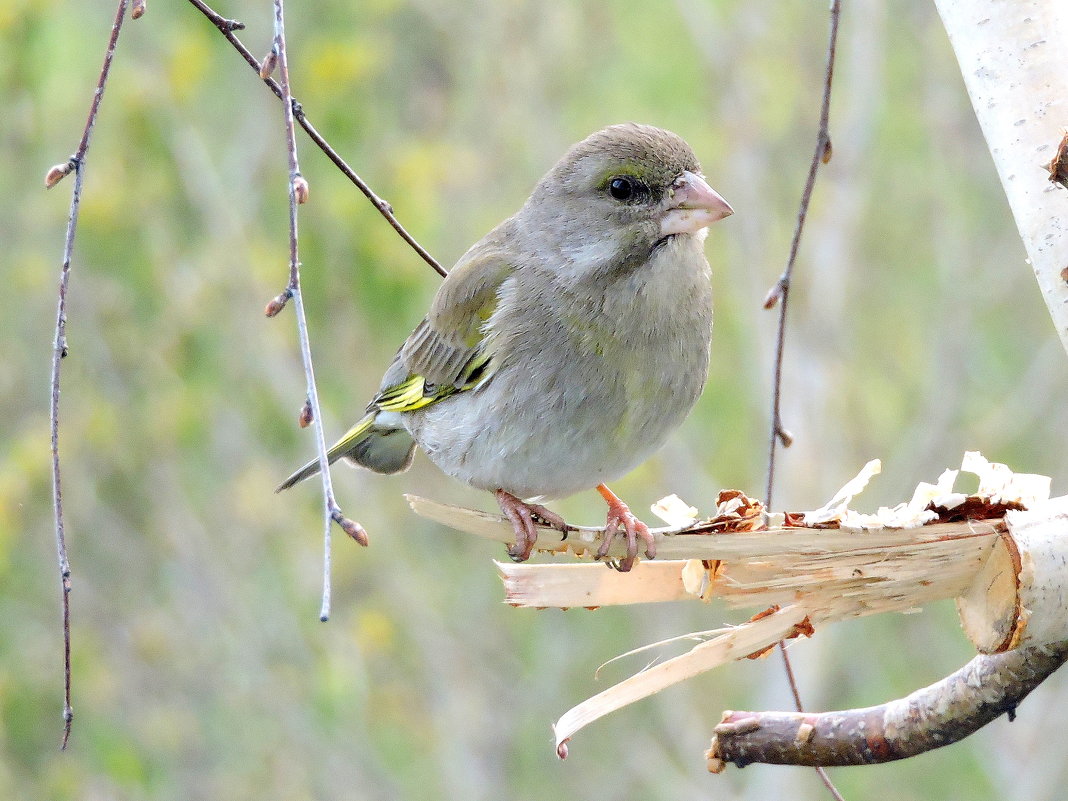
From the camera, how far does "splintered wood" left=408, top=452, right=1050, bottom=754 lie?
249 cm

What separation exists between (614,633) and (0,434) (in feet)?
13.2

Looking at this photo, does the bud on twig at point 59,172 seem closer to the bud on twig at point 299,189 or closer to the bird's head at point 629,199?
the bud on twig at point 299,189

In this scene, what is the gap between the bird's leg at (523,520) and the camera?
3.04 meters

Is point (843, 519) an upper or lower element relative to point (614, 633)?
upper

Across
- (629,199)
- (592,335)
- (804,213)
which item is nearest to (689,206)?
(629,199)

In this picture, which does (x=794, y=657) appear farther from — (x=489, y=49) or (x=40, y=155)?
(x=40, y=155)

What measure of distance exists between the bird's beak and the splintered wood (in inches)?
30.6

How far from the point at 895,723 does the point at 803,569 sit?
1.09 ft

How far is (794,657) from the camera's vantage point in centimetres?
774

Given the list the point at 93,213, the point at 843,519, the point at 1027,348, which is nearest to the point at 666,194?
the point at 843,519

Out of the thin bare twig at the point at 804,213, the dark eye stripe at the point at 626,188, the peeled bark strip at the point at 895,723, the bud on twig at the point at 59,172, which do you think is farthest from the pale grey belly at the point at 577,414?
the bud on twig at the point at 59,172

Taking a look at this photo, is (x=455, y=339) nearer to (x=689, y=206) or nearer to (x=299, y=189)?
(x=689, y=206)

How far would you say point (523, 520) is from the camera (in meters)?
3.25

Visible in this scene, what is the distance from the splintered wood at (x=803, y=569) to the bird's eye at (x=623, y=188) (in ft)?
3.05
